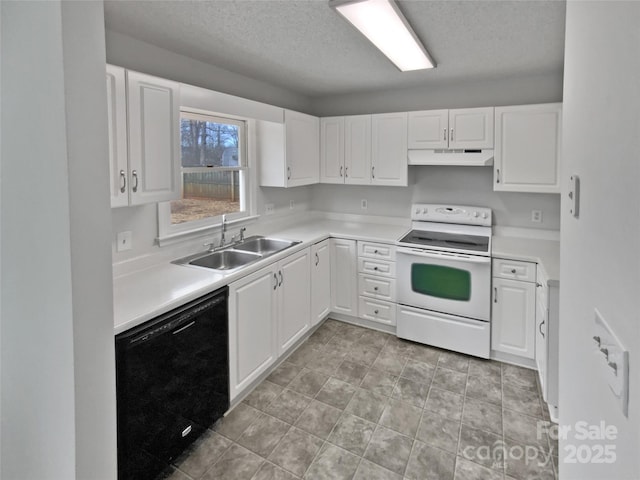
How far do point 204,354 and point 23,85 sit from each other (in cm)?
156

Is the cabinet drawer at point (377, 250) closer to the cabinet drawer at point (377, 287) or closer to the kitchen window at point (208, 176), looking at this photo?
the cabinet drawer at point (377, 287)

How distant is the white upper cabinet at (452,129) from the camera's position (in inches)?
127

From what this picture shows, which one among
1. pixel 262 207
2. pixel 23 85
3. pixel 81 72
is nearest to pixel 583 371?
pixel 81 72

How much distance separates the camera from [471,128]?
3291mm

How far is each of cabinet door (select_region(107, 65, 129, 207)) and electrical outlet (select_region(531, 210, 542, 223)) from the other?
3262mm

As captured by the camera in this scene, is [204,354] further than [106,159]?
Yes

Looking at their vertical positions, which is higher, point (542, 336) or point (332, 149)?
point (332, 149)

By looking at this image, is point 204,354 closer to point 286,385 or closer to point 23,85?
point 286,385

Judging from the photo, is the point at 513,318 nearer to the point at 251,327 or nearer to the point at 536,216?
the point at 536,216

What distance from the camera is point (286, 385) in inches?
109

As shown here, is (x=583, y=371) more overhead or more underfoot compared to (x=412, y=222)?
more underfoot

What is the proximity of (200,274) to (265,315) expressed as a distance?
0.59 metres

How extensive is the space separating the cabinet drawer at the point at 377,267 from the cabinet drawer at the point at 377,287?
0.05 m

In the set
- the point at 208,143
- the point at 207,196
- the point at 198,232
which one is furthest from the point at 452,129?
the point at 198,232
